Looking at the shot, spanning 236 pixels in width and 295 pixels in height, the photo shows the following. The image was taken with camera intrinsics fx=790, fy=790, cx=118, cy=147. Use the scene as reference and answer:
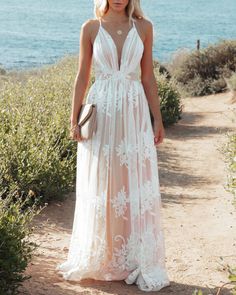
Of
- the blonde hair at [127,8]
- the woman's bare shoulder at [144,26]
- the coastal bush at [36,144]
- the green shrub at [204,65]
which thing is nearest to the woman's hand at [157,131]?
the woman's bare shoulder at [144,26]

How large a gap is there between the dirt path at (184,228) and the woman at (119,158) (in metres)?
0.17

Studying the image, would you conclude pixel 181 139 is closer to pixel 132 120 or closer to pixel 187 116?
pixel 187 116

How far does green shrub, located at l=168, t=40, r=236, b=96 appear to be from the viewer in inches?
747

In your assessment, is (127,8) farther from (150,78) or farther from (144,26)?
(150,78)

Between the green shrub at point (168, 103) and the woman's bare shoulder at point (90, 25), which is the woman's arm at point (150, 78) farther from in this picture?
the green shrub at point (168, 103)

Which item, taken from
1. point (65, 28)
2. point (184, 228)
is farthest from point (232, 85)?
point (65, 28)

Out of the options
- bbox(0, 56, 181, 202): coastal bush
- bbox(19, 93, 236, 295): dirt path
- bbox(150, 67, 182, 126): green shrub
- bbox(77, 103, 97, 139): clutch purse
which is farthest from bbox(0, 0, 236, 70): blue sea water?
bbox(77, 103, 97, 139): clutch purse

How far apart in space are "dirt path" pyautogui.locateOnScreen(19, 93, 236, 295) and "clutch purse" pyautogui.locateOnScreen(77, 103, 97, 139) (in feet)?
3.21

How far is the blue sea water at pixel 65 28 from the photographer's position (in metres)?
37.3

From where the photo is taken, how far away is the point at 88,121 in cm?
501

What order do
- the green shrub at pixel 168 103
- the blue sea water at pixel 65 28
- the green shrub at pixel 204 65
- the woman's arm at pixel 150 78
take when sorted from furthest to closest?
the blue sea water at pixel 65 28 < the green shrub at pixel 204 65 < the green shrub at pixel 168 103 < the woman's arm at pixel 150 78

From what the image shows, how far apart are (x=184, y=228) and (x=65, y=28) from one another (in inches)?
1923

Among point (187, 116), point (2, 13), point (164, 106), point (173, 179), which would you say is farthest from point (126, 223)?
point (2, 13)

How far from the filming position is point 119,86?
505cm
